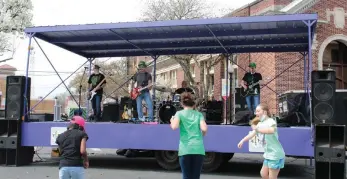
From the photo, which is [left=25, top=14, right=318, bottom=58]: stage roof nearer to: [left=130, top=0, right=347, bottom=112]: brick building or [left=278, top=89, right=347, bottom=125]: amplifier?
[left=278, top=89, right=347, bottom=125]: amplifier

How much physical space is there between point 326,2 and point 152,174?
16.2 m

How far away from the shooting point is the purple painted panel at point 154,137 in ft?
32.3

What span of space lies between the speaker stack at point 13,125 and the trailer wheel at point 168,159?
3.62 metres

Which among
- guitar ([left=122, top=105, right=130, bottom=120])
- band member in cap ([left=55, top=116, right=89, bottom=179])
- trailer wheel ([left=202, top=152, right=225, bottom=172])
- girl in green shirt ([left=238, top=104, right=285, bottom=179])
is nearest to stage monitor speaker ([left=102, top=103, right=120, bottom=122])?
guitar ([left=122, top=105, right=130, bottom=120])

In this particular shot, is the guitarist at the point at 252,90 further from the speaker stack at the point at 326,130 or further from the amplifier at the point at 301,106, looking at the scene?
the speaker stack at the point at 326,130

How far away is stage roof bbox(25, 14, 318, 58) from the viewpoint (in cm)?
1077

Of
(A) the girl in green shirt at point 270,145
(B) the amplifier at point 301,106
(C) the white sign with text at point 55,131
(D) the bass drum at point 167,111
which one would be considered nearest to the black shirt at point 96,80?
(C) the white sign with text at point 55,131

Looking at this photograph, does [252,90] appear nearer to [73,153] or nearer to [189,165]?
[189,165]

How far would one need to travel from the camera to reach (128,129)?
10891 millimetres

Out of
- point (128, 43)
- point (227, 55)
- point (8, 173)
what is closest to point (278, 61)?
point (227, 55)

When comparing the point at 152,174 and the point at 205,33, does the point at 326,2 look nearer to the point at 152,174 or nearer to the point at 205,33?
the point at 205,33

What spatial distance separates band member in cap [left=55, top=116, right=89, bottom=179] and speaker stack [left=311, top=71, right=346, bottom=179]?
528cm

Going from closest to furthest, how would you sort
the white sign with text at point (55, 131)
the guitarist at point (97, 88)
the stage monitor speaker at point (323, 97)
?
the stage monitor speaker at point (323, 97), the white sign with text at point (55, 131), the guitarist at point (97, 88)

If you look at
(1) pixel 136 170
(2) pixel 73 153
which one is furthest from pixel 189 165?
(1) pixel 136 170
